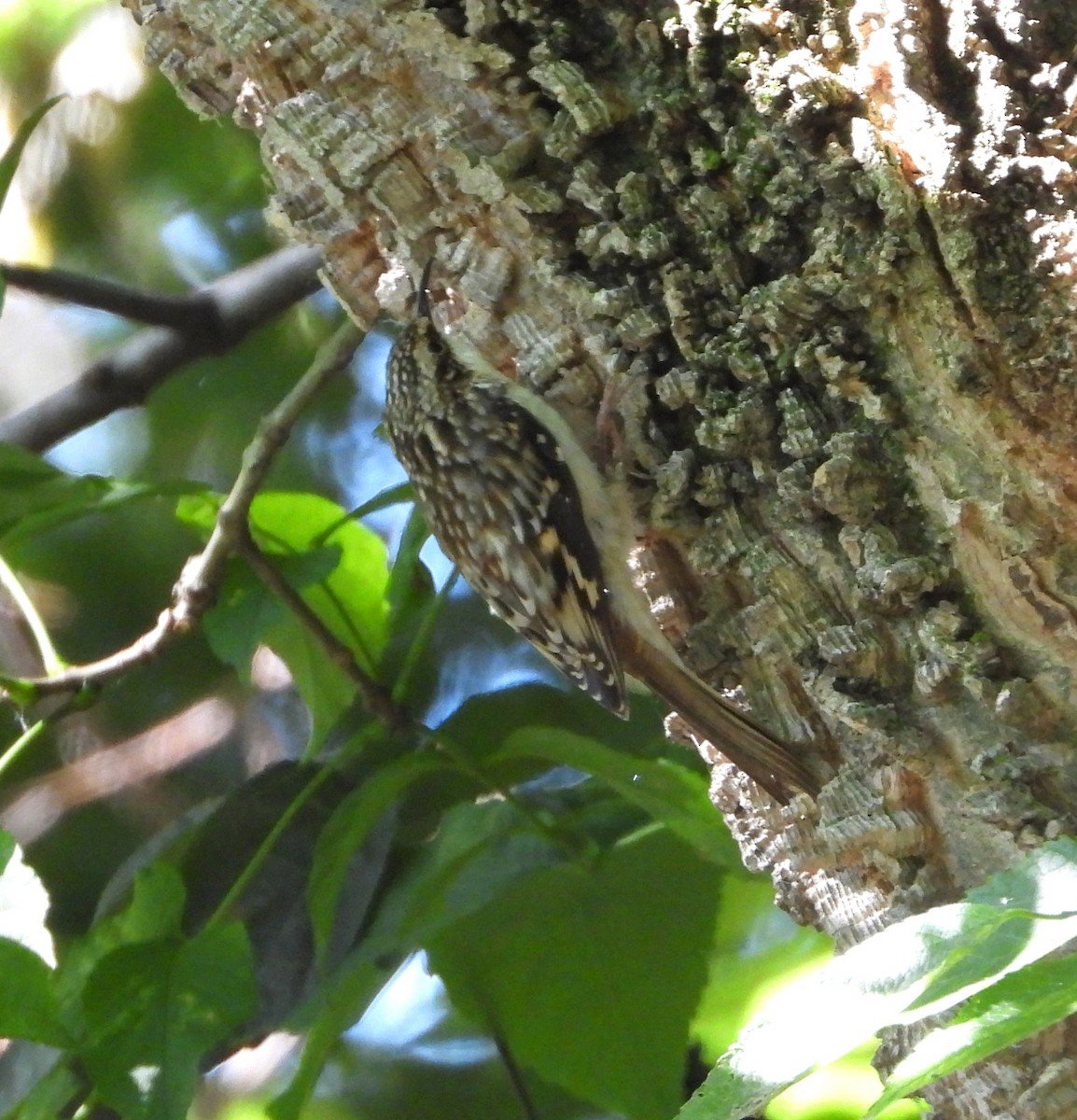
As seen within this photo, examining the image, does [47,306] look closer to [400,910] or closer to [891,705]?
[400,910]

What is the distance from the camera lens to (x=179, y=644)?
236 centimetres

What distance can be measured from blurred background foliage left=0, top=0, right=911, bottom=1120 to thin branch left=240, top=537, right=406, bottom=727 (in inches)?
12.0

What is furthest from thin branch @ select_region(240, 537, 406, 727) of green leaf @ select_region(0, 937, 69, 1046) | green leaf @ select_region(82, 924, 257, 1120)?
green leaf @ select_region(0, 937, 69, 1046)

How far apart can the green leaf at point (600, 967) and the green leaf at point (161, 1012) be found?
29cm

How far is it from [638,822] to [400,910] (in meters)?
0.31

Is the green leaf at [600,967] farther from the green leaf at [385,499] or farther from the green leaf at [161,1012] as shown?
the green leaf at [385,499]

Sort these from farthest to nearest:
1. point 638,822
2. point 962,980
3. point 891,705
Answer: point 638,822, point 891,705, point 962,980

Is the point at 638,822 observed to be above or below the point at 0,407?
below

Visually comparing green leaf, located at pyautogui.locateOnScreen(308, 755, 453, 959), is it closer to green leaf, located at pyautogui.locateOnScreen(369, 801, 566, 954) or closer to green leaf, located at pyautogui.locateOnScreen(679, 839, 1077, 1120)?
green leaf, located at pyautogui.locateOnScreen(369, 801, 566, 954)

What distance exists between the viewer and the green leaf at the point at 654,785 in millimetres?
1479

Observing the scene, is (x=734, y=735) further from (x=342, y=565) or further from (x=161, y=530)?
(x=161, y=530)

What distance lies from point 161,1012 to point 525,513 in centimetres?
74

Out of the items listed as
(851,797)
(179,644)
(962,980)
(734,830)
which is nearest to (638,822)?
(734,830)

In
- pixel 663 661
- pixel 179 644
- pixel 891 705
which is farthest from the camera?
pixel 179 644
